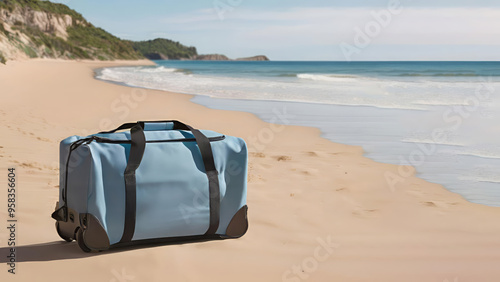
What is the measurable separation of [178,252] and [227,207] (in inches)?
15.5

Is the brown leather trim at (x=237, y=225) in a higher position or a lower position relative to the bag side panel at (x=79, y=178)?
lower

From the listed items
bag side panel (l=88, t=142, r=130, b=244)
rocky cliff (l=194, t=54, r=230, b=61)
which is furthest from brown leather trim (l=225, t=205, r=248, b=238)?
rocky cliff (l=194, t=54, r=230, b=61)

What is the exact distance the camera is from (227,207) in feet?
10.1

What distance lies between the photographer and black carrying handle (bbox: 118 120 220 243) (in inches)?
110

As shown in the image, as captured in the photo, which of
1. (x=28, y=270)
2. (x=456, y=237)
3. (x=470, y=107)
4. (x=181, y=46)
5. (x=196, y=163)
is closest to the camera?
(x=28, y=270)

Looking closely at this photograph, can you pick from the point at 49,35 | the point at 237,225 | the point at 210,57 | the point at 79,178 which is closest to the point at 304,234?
the point at 237,225

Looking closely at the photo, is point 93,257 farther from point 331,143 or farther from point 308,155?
point 331,143

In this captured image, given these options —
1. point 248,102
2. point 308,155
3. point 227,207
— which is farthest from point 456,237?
point 248,102

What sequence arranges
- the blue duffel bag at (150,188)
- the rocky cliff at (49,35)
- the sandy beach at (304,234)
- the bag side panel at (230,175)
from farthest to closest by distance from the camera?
the rocky cliff at (49,35) < the bag side panel at (230,175) < the blue duffel bag at (150,188) < the sandy beach at (304,234)

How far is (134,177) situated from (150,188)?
4.3 inches

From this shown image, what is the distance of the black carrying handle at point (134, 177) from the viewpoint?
2.79 meters

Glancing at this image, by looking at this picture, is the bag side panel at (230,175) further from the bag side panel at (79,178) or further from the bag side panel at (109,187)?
the bag side panel at (79,178)

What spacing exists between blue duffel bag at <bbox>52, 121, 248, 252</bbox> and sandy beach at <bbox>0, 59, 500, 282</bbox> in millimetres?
103

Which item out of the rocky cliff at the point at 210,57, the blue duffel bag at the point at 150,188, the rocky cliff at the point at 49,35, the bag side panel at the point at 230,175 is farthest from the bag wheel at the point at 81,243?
the rocky cliff at the point at 210,57
